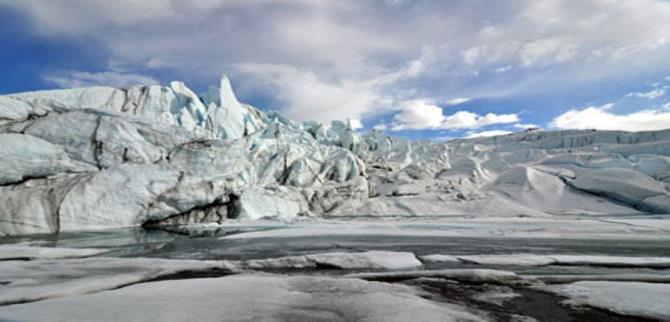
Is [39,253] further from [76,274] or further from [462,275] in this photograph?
[462,275]

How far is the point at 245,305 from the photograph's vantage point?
2818 mm

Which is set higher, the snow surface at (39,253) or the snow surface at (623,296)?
the snow surface at (623,296)

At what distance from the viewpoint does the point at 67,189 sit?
1130 cm

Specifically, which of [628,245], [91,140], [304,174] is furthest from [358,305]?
[304,174]

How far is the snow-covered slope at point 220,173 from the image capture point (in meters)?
11.5

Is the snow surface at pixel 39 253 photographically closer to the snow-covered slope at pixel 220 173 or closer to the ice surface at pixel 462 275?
the ice surface at pixel 462 275

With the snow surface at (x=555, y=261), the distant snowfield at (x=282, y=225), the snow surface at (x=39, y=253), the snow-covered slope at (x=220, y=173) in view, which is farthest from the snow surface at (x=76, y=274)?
the snow-covered slope at (x=220, y=173)

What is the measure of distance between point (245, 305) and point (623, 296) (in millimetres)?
3202

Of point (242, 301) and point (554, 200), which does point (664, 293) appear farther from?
point (554, 200)

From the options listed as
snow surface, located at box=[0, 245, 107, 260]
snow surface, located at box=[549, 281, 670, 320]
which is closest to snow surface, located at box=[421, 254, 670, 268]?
snow surface, located at box=[549, 281, 670, 320]

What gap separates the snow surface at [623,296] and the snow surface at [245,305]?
47.0 inches

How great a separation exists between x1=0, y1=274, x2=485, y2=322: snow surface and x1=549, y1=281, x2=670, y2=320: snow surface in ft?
3.92

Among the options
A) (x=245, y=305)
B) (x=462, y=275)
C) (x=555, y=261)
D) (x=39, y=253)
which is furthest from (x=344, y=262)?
(x=39, y=253)

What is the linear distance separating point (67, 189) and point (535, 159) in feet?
122
